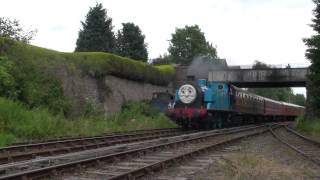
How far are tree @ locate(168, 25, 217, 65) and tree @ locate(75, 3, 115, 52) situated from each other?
36106mm

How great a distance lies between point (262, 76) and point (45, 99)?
93.0ft

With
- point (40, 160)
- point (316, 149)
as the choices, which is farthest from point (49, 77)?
point (40, 160)

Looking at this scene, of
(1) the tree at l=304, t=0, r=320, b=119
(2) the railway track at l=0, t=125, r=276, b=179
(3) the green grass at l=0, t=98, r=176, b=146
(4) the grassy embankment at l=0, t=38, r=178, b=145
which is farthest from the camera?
(1) the tree at l=304, t=0, r=320, b=119

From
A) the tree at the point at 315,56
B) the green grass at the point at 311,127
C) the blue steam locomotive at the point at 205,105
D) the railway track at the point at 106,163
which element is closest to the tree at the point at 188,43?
the green grass at the point at 311,127

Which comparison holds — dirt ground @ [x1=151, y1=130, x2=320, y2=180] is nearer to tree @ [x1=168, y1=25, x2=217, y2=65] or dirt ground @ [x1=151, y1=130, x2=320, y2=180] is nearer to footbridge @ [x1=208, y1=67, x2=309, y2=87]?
footbridge @ [x1=208, y1=67, x2=309, y2=87]

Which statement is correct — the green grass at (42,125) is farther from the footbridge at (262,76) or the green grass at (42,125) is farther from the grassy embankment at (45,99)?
the footbridge at (262,76)

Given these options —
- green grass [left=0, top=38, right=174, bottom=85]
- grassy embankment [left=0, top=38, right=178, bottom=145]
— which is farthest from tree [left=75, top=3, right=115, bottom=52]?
grassy embankment [left=0, top=38, right=178, bottom=145]

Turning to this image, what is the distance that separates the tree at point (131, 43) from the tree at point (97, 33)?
146 centimetres

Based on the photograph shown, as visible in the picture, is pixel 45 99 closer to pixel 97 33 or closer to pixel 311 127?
pixel 311 127

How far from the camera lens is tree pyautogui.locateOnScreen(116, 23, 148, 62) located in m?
63.5

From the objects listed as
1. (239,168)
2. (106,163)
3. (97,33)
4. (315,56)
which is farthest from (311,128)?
(97,33)

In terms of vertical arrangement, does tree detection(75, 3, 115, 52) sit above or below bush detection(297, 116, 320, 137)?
above

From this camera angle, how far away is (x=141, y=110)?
36812 mm

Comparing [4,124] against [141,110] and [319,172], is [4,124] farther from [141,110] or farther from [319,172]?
[141,110]
